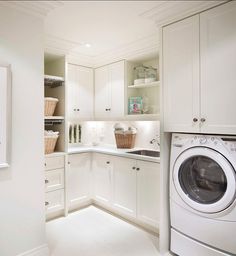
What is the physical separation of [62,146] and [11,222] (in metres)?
1.33

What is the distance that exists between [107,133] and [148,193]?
5.27ft

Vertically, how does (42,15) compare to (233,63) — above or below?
above

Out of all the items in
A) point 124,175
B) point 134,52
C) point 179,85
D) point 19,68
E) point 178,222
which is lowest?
point 178,222

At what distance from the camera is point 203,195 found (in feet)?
6.63

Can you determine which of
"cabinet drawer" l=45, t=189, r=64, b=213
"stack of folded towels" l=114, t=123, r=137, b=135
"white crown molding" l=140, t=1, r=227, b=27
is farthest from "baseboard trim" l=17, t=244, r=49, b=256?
"white crown molding" l=140, t=1, r=227, b=27

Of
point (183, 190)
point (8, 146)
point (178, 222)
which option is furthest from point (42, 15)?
point (178, 222)

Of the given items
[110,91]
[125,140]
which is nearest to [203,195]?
[125,140]

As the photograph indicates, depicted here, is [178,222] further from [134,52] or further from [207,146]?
[134,52]

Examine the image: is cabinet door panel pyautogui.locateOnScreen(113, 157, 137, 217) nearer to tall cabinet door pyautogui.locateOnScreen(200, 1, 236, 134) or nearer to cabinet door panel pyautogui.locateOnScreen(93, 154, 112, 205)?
cabinet door panel pyautogui.locateOnScreen(93, 154, 112, 205)

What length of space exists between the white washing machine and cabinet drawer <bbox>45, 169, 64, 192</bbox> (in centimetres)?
158

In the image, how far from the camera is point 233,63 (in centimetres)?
175

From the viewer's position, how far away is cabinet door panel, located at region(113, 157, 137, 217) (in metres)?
2.85

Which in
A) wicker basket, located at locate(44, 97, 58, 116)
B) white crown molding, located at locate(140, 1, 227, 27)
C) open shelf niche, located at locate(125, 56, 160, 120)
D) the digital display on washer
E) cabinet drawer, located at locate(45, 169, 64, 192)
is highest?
white crown molding, located at locate(140, 1, 227, 27)

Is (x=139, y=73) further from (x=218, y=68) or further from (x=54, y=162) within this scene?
(x=54, y=162)
